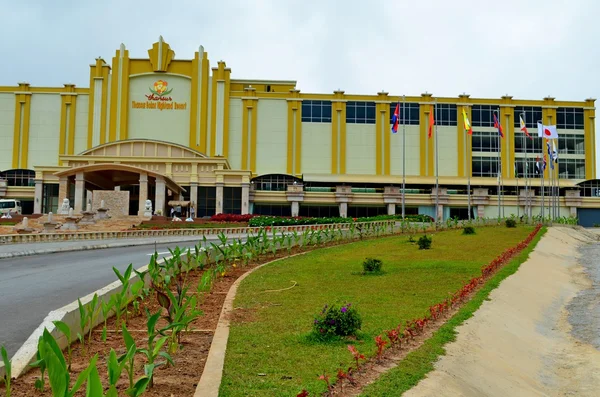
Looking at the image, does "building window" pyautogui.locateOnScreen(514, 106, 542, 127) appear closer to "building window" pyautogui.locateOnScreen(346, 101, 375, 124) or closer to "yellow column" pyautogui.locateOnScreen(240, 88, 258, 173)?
"building window" pyautogui.locateOnScreen(346, 101, 375, 124)

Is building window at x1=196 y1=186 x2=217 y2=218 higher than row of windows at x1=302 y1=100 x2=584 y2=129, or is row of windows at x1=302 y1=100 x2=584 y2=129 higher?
row of windows at x1=302 y1=100 x2=584 y2=129

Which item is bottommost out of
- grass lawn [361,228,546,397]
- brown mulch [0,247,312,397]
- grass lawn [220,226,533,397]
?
grass lawn [361,228,546,397]

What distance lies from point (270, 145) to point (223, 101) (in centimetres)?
780

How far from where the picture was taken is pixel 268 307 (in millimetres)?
9367

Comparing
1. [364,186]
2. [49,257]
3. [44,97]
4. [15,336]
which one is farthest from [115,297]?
[44,97]

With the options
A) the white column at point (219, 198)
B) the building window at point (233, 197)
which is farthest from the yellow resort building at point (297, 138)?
the white column at point (219, 198)

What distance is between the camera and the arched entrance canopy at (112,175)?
44.1 meters

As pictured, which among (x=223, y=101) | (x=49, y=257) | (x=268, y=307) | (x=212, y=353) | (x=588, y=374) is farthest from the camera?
(x=223, y=101)

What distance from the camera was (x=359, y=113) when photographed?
2598 inches

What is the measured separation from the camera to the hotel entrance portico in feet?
158

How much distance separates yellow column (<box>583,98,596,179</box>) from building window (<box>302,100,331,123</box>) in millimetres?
33675

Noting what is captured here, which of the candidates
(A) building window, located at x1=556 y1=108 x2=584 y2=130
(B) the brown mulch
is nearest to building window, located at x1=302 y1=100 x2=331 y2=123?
(A) building window, located at x1=556 y1=108 x2=584 y2=130

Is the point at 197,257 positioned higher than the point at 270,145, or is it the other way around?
the point at 270,145

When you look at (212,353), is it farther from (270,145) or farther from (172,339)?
(270,145)
